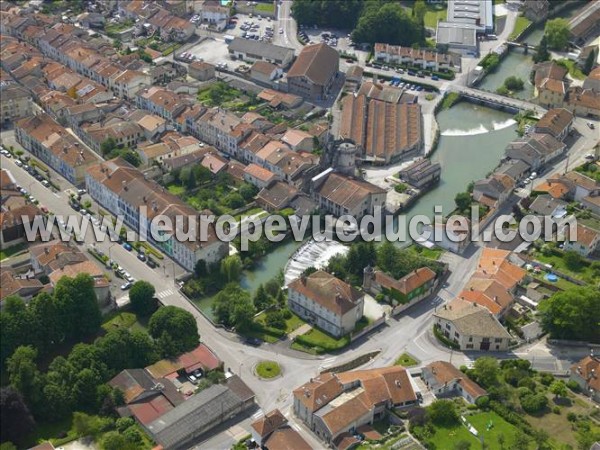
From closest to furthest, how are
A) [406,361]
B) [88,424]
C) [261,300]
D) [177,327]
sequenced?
[88,424]
[177,327]
[406,361]
[261,300]

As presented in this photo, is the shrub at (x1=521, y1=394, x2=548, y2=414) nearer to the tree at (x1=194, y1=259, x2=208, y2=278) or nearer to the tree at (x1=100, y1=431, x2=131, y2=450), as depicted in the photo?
the tree at (x1=100, y1=431, x2=131, y2=450)

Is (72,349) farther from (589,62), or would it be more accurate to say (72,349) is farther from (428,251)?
(589,62)

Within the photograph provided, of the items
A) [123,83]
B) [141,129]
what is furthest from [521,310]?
[123,83]

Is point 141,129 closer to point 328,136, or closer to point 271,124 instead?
point 271,124

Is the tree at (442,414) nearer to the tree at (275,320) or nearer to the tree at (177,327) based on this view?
the tree at (275,320)

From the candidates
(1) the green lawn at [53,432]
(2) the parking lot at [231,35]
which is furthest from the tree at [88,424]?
(2) the parking lot at [231,35]

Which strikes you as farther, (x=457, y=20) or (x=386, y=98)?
(x=457, y=20)

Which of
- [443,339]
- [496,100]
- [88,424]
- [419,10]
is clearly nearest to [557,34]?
[496,100]
